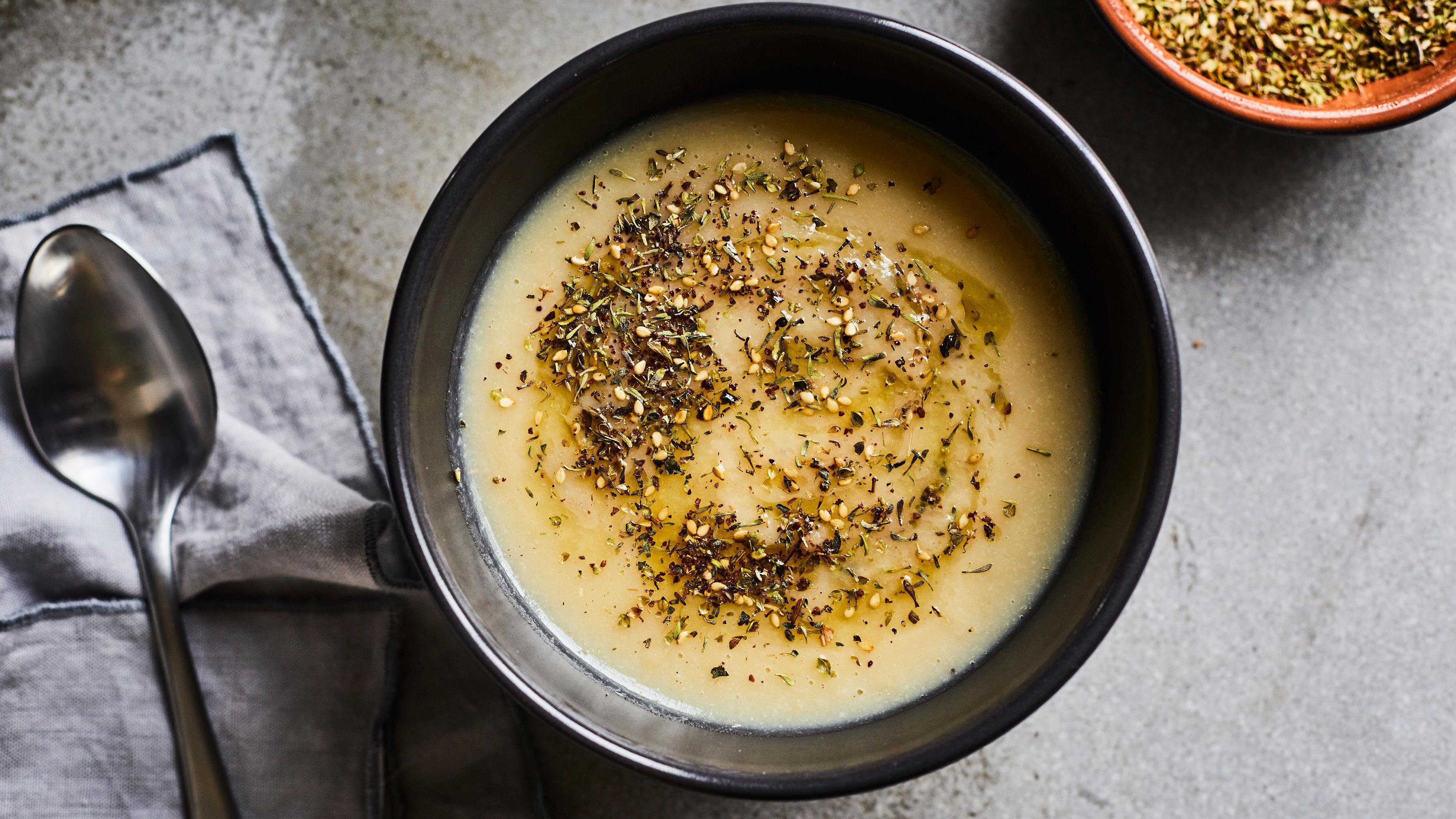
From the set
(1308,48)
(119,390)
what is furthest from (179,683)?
(1308,48)

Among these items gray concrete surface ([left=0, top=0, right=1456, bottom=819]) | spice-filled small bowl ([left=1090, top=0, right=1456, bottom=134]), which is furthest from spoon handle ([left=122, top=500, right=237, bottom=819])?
spice-filled small bowl ([left=1090, top=0, right=1456, bottom=134])

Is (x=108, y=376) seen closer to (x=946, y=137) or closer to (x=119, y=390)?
(x=119, y=390)

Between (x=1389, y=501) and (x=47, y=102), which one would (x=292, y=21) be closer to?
(x=47, y=102)

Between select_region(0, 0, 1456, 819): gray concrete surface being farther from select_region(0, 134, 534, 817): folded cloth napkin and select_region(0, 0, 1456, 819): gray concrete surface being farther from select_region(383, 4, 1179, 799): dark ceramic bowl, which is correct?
select_region(383, 4, 1179, 799): dark ceramic bowl

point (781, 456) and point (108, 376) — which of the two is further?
point (108, 376)

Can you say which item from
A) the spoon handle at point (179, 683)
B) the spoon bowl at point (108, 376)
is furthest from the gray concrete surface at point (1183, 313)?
the spoon handle at point (179, 683)

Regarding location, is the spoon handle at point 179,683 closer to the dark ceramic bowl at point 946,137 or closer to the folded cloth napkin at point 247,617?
the folded cloth napkin at point 247,617
